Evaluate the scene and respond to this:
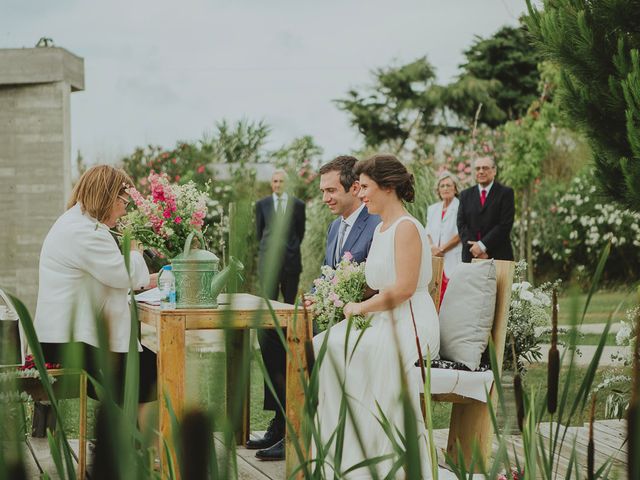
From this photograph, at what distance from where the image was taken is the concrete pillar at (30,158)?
29.6 feet

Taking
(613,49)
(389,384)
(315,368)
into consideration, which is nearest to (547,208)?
(613,49)

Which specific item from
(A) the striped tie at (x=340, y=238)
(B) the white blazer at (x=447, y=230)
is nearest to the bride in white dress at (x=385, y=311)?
(A) the striped tie at (x=340, y=238)

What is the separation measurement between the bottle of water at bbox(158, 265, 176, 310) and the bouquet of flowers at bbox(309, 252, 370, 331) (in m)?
0.56

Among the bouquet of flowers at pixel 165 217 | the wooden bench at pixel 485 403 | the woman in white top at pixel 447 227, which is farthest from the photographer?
the woman in white top at pixel 447 227

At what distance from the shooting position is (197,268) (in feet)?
11.5

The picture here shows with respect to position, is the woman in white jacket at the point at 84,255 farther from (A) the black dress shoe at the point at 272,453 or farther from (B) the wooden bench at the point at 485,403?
(B) the wooden bench at the point at 485,403

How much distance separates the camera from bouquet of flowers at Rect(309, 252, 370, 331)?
143 inches

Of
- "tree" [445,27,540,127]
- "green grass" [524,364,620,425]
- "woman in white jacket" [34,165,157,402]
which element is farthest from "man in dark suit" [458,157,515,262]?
"tree" [445,27,540,127]

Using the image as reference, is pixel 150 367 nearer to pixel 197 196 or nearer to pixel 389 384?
pixel 197 196

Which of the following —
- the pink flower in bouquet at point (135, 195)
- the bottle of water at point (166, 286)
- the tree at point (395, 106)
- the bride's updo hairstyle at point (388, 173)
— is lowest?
the bottle of water at point (166, 286)

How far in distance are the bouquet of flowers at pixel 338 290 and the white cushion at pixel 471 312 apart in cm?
40

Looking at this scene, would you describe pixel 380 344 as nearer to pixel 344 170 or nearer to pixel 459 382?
pixel 459 382

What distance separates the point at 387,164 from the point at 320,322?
2.32ft

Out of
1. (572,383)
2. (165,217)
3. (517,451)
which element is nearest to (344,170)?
(165,217)
